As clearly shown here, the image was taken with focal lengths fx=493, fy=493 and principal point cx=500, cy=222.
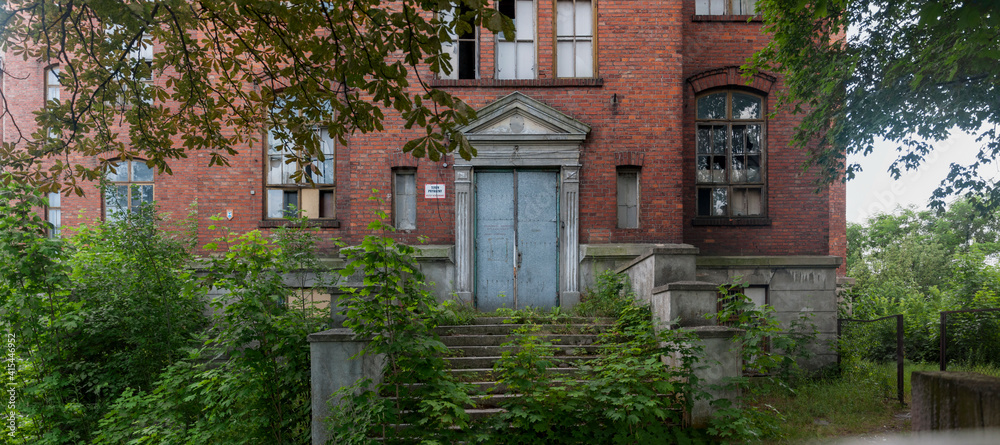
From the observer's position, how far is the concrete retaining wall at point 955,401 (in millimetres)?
1060

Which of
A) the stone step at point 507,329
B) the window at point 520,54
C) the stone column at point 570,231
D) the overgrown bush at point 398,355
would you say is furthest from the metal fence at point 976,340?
the overgrown bush at point 398,355

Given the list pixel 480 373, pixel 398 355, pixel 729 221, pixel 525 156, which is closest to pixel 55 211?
pixel 525 156

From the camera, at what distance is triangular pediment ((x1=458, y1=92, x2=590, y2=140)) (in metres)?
8.80

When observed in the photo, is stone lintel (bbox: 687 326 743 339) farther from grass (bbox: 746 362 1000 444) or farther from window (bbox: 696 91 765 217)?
window (bbox: 696 91 765 217)

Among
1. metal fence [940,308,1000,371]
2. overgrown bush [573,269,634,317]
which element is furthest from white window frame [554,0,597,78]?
metal fence [940,308,1000,371]

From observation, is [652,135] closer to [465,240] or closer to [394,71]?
[465,240]

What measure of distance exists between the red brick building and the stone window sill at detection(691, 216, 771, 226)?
37 millimetres

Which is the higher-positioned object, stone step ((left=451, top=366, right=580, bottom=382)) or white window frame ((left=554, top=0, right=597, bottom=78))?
white window frame ((left=554, top=0, right=597, bottom=78))

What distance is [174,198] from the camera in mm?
10672

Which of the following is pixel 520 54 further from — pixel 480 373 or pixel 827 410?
pixel 827 410

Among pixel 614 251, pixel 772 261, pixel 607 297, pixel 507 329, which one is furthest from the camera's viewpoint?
pixel 772 261

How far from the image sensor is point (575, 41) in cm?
926

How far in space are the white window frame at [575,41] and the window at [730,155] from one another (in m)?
2.60

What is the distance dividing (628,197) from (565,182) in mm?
1262
